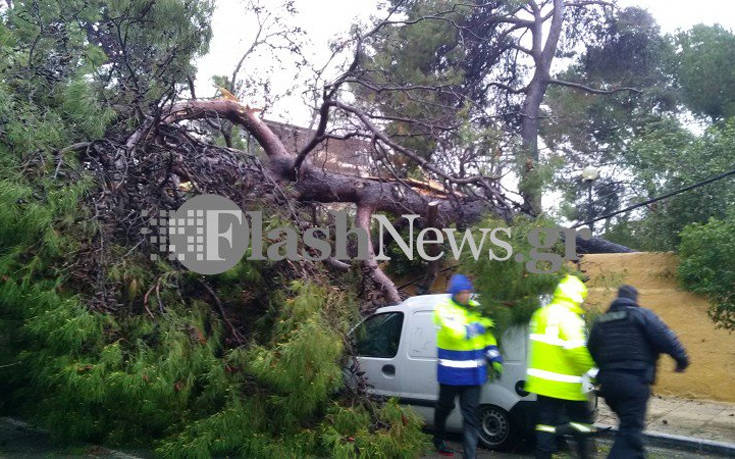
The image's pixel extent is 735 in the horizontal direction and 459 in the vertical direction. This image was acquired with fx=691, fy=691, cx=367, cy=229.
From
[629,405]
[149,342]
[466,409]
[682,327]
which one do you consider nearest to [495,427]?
[466,409]

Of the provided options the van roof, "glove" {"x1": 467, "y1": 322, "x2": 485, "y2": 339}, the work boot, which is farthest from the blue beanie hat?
the work boot

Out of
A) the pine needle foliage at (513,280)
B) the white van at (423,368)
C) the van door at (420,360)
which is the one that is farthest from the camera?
the van door at (420,360)

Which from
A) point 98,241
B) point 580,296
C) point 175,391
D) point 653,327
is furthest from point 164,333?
point 653,327

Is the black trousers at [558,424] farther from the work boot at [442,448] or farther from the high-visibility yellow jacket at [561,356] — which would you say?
the work boot at [442,448]

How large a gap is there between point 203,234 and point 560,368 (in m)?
4.08

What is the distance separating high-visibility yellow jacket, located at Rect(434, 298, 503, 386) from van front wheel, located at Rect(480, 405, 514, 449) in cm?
127

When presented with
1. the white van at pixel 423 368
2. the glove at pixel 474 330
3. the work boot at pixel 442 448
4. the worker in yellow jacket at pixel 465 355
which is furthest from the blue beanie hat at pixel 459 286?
the work boot at pixel 442 448

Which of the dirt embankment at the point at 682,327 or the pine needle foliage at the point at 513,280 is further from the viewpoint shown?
the dirt embankment at the point at 682,327

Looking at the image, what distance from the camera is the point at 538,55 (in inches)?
668

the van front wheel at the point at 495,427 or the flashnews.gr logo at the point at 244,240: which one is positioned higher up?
the flashnews.gr logo at the point at 244,240

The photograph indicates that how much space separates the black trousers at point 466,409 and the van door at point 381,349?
4.69 ft

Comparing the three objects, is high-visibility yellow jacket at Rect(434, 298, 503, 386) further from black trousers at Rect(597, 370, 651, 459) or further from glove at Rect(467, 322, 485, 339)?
black trousers at Rect(597, 370, 651, 459)

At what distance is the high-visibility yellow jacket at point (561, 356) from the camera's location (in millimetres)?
5480

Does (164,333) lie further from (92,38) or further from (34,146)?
(92,38)
